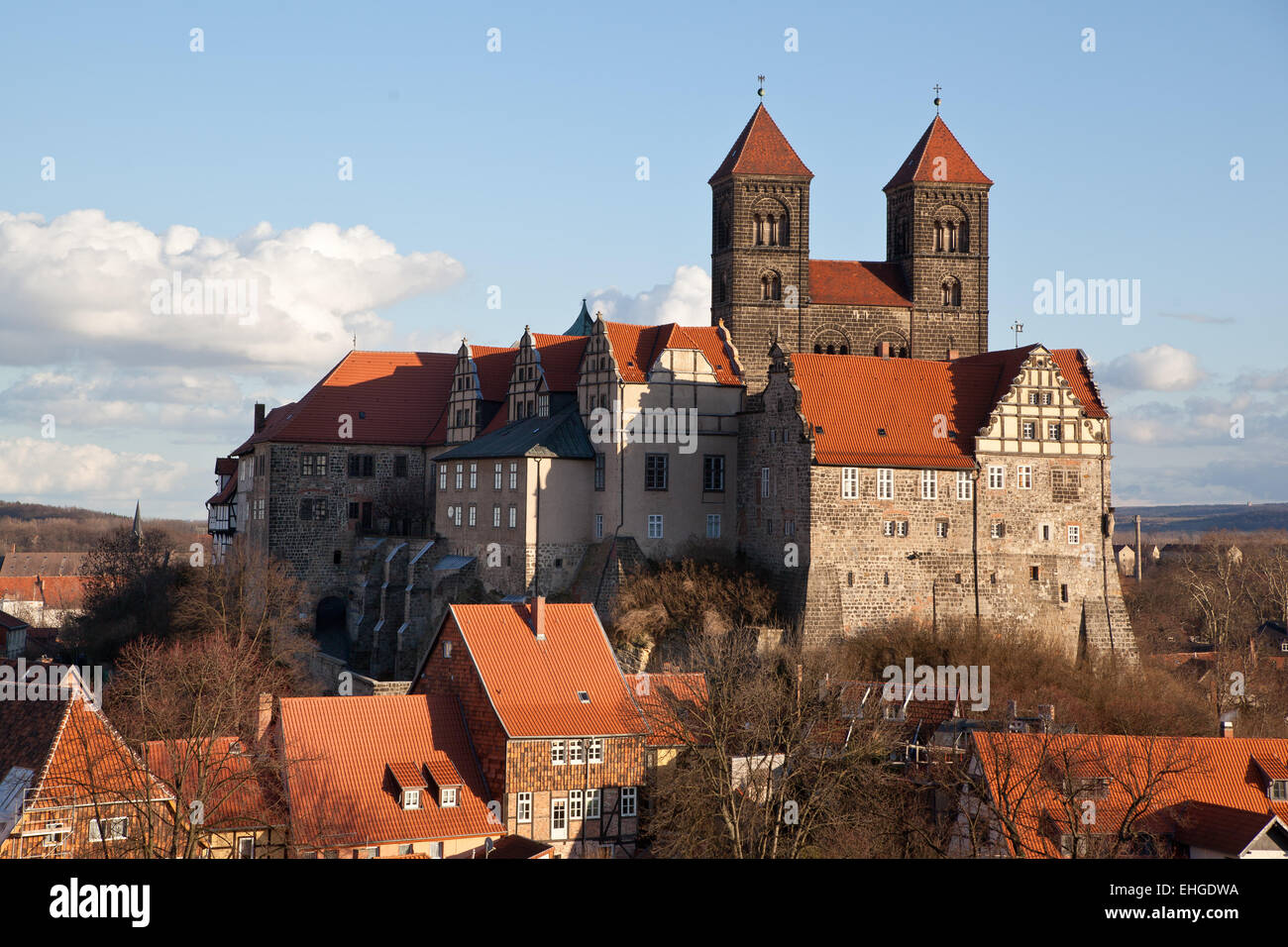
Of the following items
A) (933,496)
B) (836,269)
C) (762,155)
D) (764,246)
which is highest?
(762,155)

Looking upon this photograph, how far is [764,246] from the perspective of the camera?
205ft

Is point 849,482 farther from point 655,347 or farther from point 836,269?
point 836,269

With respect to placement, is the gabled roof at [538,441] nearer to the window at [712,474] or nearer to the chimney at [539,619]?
the window at [712,474]

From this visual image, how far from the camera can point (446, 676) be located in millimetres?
36594

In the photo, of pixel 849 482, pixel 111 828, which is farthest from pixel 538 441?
pixel 111 828

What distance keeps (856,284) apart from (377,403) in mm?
21052

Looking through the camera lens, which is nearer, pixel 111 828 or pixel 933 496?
pixel 111 828

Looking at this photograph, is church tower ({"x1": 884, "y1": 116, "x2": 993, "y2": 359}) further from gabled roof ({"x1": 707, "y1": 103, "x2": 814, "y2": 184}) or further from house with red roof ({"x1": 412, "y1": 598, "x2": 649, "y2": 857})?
house with red roof ({"x1": 412, "y1": 598, "x2": 649, "y2": 857})

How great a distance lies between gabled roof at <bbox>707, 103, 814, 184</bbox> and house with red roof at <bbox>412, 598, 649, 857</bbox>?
3062 centimetres

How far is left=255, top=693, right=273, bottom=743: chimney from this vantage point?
3591cm
